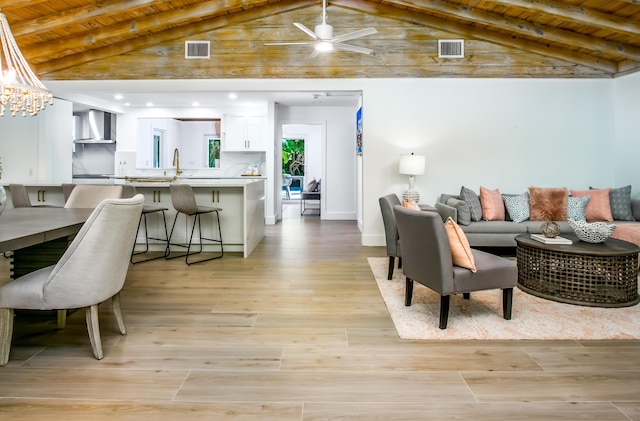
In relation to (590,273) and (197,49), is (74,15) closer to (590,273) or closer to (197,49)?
(197,49)

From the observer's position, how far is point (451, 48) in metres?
5.86

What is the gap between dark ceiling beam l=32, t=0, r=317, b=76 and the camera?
19.3 ft

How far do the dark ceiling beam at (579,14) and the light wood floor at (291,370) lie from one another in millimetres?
3872

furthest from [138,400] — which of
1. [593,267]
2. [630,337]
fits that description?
[593,267]

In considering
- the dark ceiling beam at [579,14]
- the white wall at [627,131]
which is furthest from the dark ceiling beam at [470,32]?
the dark ceiling beam at [579,14]

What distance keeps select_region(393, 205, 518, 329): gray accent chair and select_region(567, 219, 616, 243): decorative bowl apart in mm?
1124

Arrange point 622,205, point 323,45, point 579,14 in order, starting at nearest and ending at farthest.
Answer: point 323,45
point 579,14
point 622,205

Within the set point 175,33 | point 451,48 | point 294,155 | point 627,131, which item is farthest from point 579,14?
point 294,155

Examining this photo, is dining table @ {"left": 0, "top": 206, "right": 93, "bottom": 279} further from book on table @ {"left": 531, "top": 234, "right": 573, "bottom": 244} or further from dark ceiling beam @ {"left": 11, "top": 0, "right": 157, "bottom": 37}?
book on table @ {"left": 531, "top": 234, "right": 573, "bottom": 244}

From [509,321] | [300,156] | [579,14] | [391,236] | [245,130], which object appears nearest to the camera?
[509,321]

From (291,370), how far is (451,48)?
207 inches

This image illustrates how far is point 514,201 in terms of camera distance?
17.4 feet

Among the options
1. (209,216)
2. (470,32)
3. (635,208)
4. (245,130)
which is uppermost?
(470,32)

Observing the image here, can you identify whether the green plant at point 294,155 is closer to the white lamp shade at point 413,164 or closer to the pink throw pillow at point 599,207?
the white lamp shade at point 413,164
